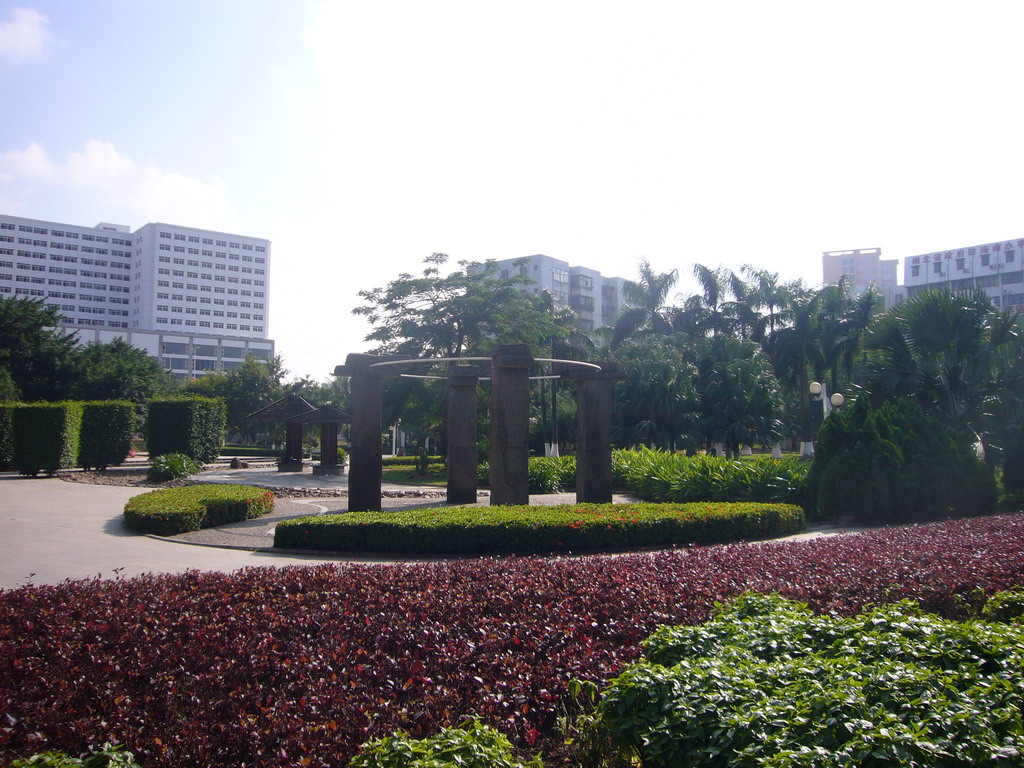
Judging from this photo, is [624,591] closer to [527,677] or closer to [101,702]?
[527,677]

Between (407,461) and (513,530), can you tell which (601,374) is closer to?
(513,530)

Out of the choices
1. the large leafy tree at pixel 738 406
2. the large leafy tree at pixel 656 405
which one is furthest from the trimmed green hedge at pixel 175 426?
the large leafy tree at pixel 738 406

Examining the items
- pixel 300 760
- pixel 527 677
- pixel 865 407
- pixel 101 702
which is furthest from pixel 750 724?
pixel 865 407

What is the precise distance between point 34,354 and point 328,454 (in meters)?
20.5

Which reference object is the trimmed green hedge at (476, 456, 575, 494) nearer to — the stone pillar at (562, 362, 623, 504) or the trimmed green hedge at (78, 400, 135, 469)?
the stone pillar at (562, 362, 623, 504)

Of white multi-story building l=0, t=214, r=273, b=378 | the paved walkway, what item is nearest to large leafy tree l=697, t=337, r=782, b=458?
the paved walkway

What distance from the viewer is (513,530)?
1088 cm

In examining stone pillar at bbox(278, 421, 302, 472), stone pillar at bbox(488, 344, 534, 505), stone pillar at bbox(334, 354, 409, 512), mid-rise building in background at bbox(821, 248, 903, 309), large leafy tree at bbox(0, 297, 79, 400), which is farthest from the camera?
mid-rise building in background at bbox(821, 248, 903, 309)

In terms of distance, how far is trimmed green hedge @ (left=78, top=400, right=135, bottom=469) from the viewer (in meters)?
28.2

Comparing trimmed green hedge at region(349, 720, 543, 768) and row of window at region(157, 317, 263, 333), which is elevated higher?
row of window at region(157, 317, 263, 333)

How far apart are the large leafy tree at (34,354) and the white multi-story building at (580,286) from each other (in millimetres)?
44908

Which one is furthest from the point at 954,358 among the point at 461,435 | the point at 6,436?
the point at 6,436

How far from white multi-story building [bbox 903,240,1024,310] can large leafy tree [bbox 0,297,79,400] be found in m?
76.8

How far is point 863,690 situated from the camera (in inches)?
136
